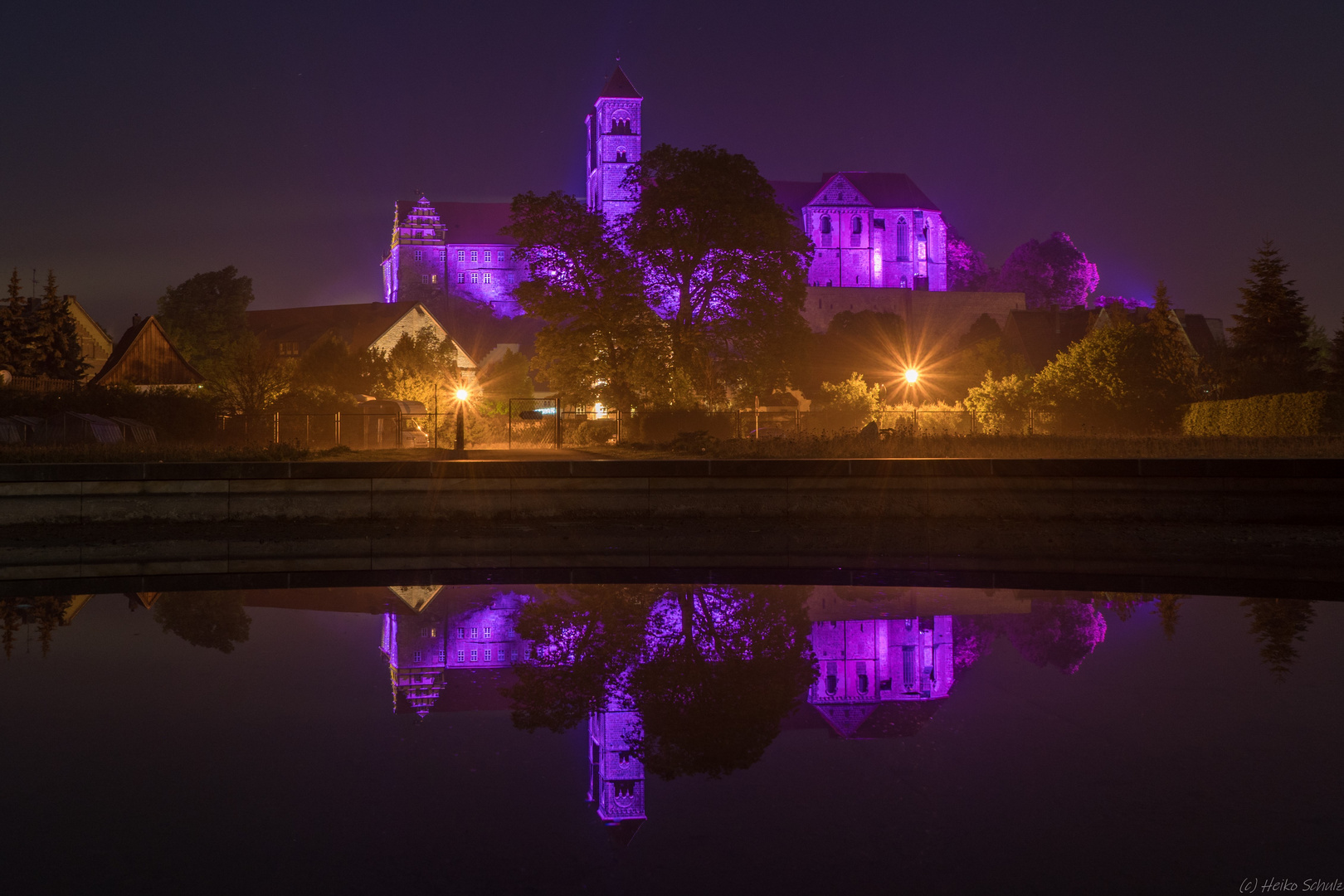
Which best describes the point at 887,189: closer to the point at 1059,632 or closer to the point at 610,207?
the point at 610,207

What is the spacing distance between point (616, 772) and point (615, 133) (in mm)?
122801

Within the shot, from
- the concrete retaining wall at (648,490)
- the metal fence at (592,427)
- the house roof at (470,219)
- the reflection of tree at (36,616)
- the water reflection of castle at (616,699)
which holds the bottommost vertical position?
the water reflection of castle at (616,699)

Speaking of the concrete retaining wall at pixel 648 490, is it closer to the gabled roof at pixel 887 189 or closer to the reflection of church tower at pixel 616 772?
the reflection of church tower at pixel 616 772

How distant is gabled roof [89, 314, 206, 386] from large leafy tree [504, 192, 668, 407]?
2322 centimetres

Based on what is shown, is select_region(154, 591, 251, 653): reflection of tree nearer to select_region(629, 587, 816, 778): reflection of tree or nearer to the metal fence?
select_region(629, 587, 816, 778): reflection of tree

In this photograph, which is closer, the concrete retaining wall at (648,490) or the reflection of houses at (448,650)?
the reflection of houses at (448,650)

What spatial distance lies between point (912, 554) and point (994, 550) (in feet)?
3.60

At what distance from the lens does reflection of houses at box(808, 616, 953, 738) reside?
6133 millimetres

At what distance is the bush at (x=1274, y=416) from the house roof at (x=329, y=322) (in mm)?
66666

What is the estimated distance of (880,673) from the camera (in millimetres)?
7148

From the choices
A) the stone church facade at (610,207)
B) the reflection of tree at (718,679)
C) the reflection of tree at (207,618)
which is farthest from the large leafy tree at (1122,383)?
the stone church facade at (610,207)

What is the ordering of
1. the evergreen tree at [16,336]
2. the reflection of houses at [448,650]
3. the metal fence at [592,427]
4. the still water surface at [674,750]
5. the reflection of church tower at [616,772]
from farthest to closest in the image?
the evergreen tree at [16,336] → the metal fence at [592,427] → the reflection of houses at [448,650] → the reflection of church tower at [616,772] → the still water surface at [674,750]

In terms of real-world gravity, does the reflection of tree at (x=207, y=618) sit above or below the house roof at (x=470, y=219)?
below

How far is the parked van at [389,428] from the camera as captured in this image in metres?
41.0
